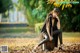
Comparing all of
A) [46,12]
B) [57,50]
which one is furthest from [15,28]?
[57,50]

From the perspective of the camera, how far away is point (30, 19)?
1.74m

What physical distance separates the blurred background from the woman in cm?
3

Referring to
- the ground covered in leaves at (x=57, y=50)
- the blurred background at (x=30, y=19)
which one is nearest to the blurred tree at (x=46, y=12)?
the blurred background at (x=30, y=19)

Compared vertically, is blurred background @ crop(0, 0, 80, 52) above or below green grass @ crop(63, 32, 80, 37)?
above

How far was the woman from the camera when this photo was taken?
1.71 meters

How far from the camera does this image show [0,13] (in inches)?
67.9

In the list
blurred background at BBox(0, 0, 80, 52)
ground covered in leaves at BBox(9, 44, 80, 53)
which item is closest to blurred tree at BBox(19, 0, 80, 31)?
blurred background at BBox(0, 0, 80, 52)

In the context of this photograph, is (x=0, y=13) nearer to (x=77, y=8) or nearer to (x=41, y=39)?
(x=41, y=39)

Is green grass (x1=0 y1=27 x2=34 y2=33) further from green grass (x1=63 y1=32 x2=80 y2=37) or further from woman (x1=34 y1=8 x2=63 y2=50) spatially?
green grass (x1=63 y1=32 x2=80 y2=37)

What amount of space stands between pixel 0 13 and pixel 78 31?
63 cm

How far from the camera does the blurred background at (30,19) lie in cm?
172

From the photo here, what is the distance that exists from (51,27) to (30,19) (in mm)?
179

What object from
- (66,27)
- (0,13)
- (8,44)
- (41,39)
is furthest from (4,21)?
(66,27)

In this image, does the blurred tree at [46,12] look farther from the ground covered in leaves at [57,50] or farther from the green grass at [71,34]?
the ground covered in leaves at [57,50]
